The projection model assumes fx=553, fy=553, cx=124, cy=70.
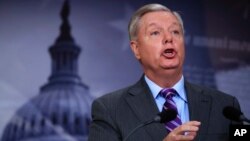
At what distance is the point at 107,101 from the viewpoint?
2.26 meters

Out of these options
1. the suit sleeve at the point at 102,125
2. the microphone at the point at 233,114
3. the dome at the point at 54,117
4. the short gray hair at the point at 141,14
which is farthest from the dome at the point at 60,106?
the microphone at the point at 233,114

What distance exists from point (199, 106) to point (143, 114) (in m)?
0.23

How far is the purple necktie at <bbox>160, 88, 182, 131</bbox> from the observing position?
7.08 ft

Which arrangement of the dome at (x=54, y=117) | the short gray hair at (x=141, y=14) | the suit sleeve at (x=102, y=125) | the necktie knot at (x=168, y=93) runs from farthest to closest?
the dome at (x=54, y=117), the short gray hair at (x=141, y=14), the necktie knot at (x=168, y=93), the suit sleeve at (x=102, y=125)

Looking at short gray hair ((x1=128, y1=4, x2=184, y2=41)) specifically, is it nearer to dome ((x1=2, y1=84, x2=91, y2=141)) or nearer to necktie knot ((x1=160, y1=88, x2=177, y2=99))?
necktie knot ((x1=160, y1=88, x2=177, y2=99))

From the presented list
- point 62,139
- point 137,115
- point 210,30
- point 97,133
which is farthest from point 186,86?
point 210,30

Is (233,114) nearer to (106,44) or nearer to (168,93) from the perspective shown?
(168,93)

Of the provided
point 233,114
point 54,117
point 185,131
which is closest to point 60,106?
point 54,117

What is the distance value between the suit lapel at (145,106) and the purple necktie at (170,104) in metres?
0.03

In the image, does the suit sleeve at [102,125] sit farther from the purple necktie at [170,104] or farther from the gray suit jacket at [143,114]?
the purple necktie at [170,104]

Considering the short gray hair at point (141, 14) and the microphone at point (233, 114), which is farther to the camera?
the short gray hair at point (141, 14)

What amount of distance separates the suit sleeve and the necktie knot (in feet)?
0.80

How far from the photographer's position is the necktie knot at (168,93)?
226 cm

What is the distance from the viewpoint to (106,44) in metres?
4.24
